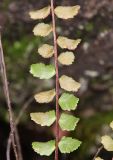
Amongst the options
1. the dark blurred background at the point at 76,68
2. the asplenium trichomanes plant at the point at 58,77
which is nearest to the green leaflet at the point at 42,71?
the asplenium trichomanes plant at the point at 58,77

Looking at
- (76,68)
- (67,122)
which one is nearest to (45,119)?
(67,122)

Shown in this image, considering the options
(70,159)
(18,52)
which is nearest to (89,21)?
(18,52)

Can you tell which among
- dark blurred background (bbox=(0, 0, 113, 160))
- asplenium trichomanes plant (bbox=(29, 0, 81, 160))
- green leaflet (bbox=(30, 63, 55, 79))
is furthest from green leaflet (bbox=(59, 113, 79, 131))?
dark blurred background (bbox=(0, 0, 113, 160))

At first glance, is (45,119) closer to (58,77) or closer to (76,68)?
(58,77)

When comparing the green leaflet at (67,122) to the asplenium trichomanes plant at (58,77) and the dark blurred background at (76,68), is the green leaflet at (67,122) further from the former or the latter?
the dark blurred background at (76,68)

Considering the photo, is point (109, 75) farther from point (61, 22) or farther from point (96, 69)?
point (61, 22)

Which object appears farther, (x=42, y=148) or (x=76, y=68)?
(x=76, y=68)

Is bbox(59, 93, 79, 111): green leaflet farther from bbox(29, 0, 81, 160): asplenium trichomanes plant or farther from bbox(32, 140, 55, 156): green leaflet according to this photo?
bbox(32, 140, 55, 156): green leaflet
